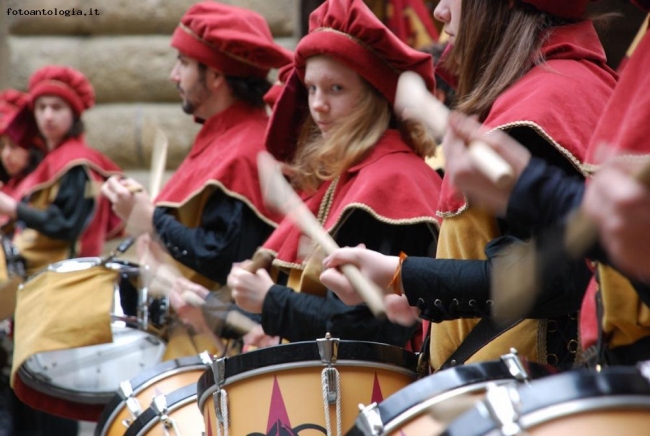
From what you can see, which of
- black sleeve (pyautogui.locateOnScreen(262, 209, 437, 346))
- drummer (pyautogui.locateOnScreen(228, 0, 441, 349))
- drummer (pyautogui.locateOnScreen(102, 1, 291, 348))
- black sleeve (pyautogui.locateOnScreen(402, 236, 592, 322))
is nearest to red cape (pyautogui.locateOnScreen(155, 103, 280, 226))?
drummer (pyautogui.locateOnScreen(102, 1, 291, 348))

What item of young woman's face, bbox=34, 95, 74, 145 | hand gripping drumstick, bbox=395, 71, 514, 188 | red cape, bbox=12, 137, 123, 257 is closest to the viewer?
hand gripping drumstick, bbox=395, 71, 514, 188

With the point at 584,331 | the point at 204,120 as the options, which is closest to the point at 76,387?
the point at 204,120

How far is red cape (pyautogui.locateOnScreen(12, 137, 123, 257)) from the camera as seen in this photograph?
5555 mm

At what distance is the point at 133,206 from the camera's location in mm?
3980

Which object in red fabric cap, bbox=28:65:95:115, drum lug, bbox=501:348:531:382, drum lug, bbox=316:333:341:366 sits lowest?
red fabric cap, bbox=28:65:95:115

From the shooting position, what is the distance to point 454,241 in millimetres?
2320

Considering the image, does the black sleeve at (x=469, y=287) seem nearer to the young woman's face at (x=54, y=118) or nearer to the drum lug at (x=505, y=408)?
the drum lug at (x=505, y=408)

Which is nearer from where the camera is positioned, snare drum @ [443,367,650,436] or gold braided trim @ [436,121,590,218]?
snare drum @ [443,367,650,436]

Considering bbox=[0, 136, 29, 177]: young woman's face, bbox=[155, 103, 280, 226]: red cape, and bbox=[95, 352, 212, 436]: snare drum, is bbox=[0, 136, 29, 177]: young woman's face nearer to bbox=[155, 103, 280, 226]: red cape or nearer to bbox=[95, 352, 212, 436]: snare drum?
bbox=[155, 103, 280, 226]: red cape

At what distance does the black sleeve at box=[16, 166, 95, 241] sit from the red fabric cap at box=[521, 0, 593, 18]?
3437 millimetres

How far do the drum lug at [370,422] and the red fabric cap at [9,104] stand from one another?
15.3 feet

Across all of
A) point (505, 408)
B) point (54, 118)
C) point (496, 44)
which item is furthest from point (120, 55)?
point (505, 408)

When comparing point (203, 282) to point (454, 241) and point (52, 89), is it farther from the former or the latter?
point (52, 89)

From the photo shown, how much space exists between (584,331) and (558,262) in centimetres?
12
